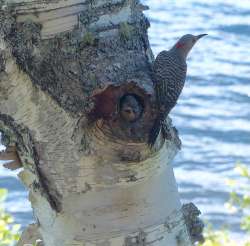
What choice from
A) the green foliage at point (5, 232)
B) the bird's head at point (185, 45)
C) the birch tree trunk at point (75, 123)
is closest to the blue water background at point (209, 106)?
the bird's head at point (185, 45)

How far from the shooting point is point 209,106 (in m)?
5.20

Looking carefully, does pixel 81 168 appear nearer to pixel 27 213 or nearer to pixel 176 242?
pixel 176 242

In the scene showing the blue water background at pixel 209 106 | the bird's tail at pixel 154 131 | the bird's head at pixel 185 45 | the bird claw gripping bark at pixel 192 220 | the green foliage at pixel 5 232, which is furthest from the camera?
the blue water background at pixel 209 106

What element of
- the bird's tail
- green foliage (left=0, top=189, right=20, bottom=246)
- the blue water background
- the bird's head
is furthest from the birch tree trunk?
the blue water background

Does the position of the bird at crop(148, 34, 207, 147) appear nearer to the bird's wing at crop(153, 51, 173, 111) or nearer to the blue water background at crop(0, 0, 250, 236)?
the bird's wing at crop(153, 51, 173, 111)

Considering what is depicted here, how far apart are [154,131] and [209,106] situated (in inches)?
149

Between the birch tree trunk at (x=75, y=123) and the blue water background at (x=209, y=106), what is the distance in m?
2.98

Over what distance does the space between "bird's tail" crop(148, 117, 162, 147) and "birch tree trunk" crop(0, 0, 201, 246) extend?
0.8 inches

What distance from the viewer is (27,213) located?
4.70m

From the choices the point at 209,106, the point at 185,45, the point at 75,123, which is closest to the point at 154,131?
the point at 75,123

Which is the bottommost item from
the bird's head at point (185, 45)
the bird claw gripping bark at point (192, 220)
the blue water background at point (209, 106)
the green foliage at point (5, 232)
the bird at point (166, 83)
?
the blue water background at point (209, 106)

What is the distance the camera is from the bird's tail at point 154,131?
1421mm

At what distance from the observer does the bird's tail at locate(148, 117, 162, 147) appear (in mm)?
1421

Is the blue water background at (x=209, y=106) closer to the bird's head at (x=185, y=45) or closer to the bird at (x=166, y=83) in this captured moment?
the bird's head at (x=185, y=45)
